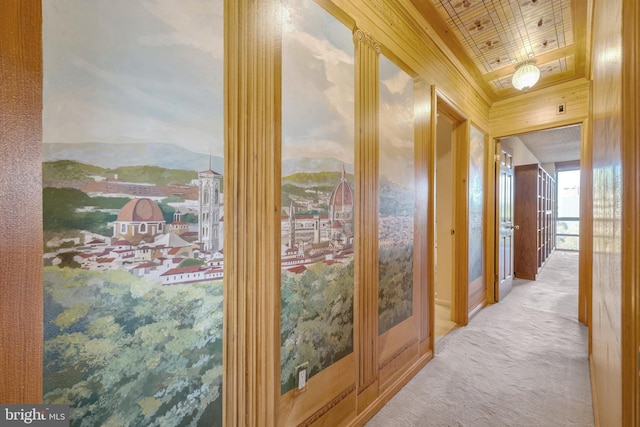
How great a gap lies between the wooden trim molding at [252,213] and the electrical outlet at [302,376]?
0.45 feet

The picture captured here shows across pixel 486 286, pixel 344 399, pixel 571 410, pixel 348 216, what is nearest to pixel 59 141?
pixel 348 216

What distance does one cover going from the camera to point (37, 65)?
0.67 meters

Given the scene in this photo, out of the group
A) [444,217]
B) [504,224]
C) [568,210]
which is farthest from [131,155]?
[568,210]

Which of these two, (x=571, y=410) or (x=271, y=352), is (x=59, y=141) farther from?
(x=571, y=410)

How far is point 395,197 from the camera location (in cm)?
204

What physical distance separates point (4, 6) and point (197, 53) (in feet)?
1.55

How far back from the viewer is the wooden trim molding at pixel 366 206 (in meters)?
1.67

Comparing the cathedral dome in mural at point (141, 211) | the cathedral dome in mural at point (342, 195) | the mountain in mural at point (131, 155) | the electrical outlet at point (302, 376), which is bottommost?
the electrical outlet at point (302, 376)

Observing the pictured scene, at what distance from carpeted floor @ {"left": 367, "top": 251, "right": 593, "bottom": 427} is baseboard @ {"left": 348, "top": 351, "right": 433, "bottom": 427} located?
4cm

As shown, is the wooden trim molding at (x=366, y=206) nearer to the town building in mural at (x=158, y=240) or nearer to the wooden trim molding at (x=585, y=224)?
the town building in mural at (x=158, y=240)

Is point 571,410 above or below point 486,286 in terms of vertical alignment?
below

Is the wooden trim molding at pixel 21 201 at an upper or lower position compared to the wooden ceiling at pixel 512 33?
A: lower

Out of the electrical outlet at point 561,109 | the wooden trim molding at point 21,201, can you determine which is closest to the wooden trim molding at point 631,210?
the wooden trim molding at point 21,201

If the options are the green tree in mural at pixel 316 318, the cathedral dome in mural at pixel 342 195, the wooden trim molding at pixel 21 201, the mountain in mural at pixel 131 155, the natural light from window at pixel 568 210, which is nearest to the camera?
the wooden trim molding at pixel 21 201
